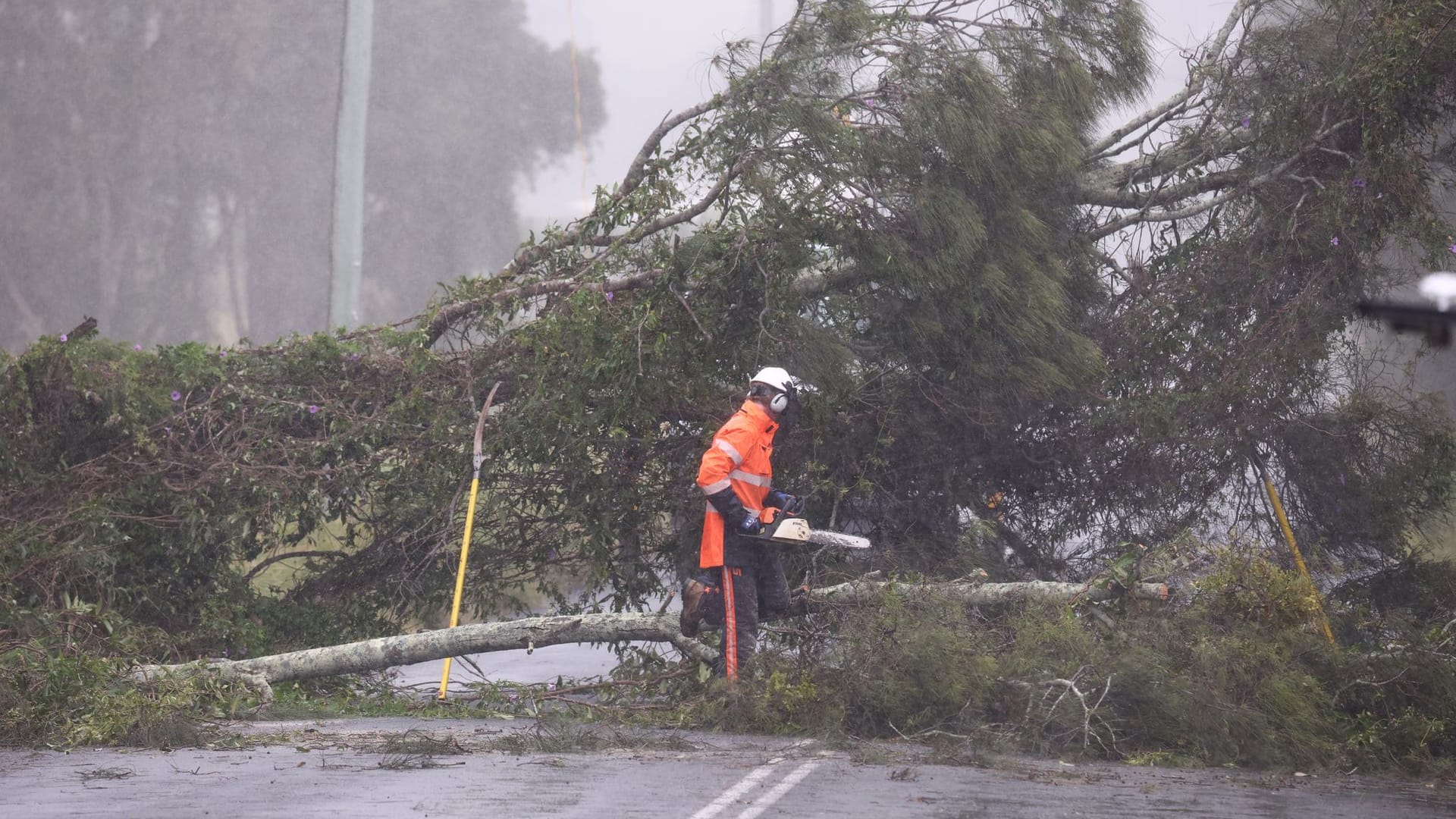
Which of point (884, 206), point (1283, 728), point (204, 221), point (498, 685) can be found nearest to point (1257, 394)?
point (884, 206)

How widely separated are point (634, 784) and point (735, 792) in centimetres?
41

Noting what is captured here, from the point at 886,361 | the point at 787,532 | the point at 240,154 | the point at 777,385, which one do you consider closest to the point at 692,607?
the point at 787,532

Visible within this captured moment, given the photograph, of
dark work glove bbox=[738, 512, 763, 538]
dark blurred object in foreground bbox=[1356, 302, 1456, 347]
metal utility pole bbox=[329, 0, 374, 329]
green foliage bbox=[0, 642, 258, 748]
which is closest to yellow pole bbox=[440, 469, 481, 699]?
green foliage bbox=[0, 642, 258, 748]

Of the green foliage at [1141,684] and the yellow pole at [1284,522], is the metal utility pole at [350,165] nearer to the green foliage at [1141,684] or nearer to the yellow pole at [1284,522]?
the green foliage at [1141,684]

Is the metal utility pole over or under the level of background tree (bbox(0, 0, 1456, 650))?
over

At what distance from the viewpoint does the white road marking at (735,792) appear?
15.1 feet

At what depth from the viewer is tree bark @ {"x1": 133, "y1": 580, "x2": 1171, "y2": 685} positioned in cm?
702

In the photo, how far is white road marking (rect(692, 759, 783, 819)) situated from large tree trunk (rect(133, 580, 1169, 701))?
1.62m

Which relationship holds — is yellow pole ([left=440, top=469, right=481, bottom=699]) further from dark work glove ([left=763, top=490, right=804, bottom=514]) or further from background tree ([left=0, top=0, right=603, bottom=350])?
background tree ([left=0, top=0, right=603, bottom=350])

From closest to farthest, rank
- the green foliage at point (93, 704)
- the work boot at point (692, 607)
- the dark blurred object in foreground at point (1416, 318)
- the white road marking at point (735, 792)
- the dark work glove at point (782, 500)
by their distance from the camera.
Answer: the white road marking at point (735, 792) < the green foliage at point (93, 704) < the dark blurred object in foreground at point (1416, 318) < the work boot at point (692, 607) < the dark work glove at point (782, 500)

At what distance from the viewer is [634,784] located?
16.8 feet

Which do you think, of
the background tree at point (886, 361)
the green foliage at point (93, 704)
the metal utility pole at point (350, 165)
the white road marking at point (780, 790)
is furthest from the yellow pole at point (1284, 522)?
the metal utility pole at point (350, 165)

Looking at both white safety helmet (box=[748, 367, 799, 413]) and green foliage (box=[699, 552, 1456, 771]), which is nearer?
green foliage (box=[699, 552, 1456, 771])

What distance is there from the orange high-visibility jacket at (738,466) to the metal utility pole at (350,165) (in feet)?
25.9
